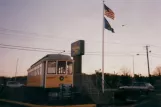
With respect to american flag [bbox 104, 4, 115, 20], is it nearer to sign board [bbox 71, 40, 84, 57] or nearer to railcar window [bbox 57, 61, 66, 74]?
railcar window [bbox 57, 61, 66, 74]

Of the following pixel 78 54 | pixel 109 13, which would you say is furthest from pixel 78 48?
pixel 109 13

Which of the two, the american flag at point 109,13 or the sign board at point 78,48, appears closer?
the american flag at point 109,13

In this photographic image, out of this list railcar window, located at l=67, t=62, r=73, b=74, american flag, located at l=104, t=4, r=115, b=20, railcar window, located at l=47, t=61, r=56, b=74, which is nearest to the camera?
railcar window, located at l=47, t=61, r=56, b=74

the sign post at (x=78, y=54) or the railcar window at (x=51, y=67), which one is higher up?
the sign post at (x=78, y=54)

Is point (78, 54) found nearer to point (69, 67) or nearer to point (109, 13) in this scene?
point (109, 13)

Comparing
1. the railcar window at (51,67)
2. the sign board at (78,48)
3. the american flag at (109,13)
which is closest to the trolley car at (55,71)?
the railcar window at (51,67)

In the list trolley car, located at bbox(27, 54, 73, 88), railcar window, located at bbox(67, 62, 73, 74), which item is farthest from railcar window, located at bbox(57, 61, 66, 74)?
railcar window, located at bbox(67, 62, 73, 74)

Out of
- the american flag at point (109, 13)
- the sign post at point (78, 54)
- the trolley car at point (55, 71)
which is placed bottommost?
the trolley car at point (55, 71)

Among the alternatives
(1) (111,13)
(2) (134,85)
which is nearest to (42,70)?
(1) (111,13)

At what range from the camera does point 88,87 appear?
2141 cm

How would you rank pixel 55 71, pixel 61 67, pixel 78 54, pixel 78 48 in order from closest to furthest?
pixel 55 71
pixel 61 67
pixel 78 54
pixel 78 48

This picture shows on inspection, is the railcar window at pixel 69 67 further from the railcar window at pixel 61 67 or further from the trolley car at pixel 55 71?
the railcar window at pixel 61 67

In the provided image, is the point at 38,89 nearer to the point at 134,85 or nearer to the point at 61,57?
the point at 61,57

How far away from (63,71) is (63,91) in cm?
186
